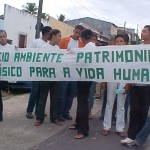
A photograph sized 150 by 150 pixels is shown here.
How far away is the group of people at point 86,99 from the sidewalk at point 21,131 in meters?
0.18

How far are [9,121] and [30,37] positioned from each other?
23.0 m

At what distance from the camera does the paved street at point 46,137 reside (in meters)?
5.77

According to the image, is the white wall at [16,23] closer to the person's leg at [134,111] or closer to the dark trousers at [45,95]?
the dark trousers at [45,95]

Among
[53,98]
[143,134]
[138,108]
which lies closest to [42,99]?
[53,98]

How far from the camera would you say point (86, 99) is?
6344 millimetres

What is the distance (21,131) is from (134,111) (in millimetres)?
2051

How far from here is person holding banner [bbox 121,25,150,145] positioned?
18.9 feet

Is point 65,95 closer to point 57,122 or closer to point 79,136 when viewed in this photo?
point 57,122

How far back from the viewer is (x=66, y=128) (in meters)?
6.94

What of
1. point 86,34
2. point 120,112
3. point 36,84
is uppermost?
point 86,34

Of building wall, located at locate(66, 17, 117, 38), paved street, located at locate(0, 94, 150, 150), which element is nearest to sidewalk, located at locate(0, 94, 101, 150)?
paved street, located at locate(0, 94, 150, 150)

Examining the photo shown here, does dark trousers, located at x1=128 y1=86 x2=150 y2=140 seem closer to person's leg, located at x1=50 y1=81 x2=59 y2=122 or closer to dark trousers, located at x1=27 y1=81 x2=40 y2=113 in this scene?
person's leg, located at x1=50 y1=81 x2=59 y2=122

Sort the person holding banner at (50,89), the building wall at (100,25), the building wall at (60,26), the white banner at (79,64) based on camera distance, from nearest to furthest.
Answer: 1. the white banner at (79,64)
2. the person holding banner at (50,89)
3. the building wall at (60,26)
4. the building wall at (100,25)

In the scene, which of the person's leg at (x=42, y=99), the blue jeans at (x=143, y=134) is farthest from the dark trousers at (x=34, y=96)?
the blue jeans at (x=143, y=134)
